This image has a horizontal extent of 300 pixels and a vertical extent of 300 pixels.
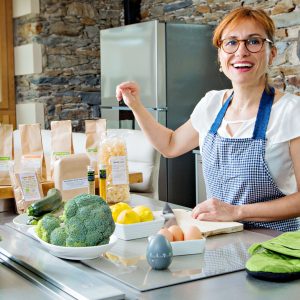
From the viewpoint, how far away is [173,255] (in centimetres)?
147

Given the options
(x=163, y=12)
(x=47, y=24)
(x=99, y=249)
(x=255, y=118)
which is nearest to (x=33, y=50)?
(x=47, y=24)

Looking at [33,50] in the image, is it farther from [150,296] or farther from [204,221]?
[150,296]

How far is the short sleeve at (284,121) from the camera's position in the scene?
1955 millimetres

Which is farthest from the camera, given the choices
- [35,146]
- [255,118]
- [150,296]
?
[35,146]

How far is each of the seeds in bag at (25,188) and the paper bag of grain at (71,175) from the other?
84 mm

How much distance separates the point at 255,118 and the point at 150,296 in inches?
39.8

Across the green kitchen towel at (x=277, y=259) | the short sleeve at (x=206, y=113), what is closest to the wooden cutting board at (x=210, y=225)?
the green kitchen towel at (x=277, y=259)

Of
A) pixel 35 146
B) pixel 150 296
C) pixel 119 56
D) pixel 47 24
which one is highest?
pixel 47 24

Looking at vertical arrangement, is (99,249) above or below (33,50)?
below

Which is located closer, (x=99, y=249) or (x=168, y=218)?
(x=99, y=249)

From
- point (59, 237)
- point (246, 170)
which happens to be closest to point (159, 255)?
point (59, 237)

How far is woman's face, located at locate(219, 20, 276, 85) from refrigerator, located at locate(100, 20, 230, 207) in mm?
2233

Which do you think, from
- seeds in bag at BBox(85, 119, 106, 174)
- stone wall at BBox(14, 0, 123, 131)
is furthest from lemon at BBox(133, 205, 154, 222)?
stone wall at BBox(14, 0, 123, 131)

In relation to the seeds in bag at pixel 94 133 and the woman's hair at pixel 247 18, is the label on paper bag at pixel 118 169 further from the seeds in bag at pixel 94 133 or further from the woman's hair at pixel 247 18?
the woman's hair at pixel 247 18
